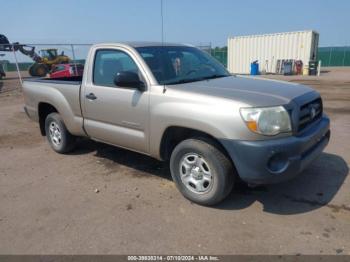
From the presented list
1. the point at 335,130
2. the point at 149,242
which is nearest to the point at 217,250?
the point at 149,242

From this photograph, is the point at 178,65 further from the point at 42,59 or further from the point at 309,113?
the point at 42,59

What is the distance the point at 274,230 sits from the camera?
3.22 m

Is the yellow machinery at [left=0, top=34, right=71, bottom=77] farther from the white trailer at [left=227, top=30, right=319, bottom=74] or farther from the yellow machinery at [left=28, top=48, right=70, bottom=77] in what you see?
the white trailer at [left=227, top=30, right=319, bottom=74]

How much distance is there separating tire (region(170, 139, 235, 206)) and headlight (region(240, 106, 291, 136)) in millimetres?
511

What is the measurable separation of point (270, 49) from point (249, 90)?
1005 inches

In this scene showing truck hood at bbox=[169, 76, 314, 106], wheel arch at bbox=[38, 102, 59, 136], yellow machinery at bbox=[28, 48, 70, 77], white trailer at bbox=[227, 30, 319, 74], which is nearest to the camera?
truck hood at bbox=[169, 76, 314, 106]

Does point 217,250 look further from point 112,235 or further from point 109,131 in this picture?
point 109,131

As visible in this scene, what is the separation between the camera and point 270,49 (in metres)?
27.3

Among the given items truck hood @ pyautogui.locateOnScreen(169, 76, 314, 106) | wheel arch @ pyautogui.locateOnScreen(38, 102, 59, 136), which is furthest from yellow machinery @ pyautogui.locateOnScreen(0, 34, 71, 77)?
truck hood @ pyautogui.locateOnScreen(169, 76, 314, 106)

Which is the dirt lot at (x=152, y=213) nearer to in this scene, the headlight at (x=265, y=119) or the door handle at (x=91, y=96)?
the headlight at (x=265, y=119)

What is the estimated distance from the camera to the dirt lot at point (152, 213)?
9.95 feet

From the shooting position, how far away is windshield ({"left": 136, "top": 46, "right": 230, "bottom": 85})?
4.09 metres

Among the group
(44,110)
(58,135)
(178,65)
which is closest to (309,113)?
(178,65)

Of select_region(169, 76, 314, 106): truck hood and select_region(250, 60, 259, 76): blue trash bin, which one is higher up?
select_region(169, 76, 314, 106): truck hood
